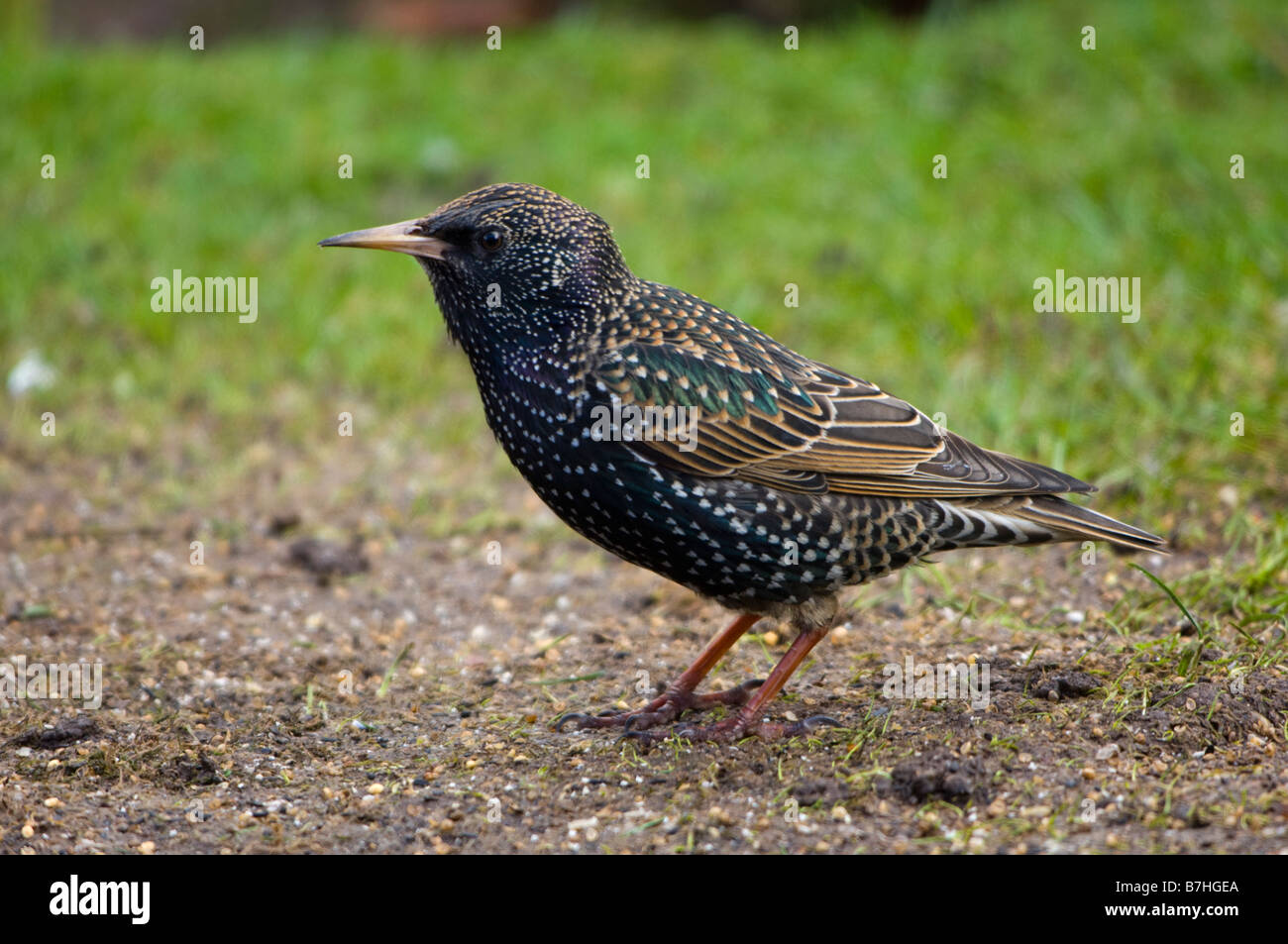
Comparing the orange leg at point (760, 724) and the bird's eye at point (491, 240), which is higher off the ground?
the bird's eye at point (491, 240)

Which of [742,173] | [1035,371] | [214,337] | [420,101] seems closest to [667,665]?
[1035,371]

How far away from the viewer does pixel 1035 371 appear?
636cm

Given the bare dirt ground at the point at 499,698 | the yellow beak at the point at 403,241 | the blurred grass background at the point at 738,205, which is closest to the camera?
the bare dirt ground at the point at 499,698

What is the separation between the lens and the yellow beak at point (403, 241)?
4.20m

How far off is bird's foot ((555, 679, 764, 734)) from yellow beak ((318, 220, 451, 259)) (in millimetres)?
1427

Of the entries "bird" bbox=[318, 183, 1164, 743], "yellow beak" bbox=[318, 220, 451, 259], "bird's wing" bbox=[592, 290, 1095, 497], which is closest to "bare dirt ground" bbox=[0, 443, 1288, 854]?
"bird" bbox=[318, 183, 1164, 743]

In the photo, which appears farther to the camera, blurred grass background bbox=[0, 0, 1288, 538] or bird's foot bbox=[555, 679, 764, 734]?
blurred grass background bbox=[0, 0, 1288, 538]

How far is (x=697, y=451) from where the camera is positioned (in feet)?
13.3

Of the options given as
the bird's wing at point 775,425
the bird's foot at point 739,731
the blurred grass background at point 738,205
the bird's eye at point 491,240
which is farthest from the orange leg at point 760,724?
the blurred grass background at point 738,205

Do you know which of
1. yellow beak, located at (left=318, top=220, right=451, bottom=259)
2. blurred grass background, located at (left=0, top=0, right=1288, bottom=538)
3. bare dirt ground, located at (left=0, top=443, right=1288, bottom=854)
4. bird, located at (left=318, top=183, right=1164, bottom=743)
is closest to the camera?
bare dirt ground, located at (left=0, top=443, right=1288, bottom=854)

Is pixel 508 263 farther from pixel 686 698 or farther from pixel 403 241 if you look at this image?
pixel 686 698

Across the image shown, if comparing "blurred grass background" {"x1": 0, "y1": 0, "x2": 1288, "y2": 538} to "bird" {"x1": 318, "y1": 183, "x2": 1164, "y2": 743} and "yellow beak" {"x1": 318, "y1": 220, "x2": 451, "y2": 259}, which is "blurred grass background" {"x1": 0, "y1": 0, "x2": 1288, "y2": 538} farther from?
"yellow beak" {"x1": 318, "y1": 220, "x2": 451, "y2": 259}

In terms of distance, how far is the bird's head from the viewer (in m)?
4.20

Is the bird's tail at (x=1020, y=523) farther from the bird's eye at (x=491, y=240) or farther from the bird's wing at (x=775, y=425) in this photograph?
the bird's eye at (x=491, y=240)
